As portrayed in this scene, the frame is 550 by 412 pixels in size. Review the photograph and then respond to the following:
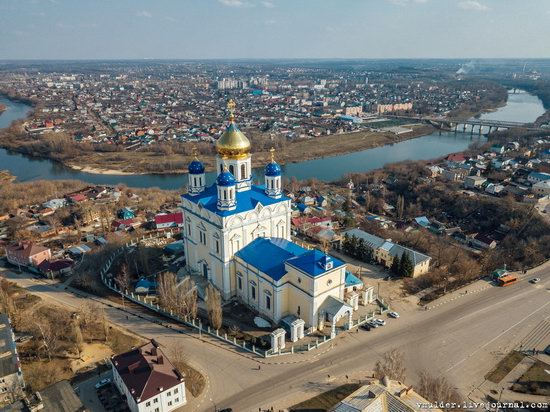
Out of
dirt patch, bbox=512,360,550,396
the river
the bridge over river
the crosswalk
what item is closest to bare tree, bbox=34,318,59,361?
dirt patch, bbox=512,360,550,396

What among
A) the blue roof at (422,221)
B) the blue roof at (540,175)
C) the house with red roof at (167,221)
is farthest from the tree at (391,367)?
the blue roof at (540,175)

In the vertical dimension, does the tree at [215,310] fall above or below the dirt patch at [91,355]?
above

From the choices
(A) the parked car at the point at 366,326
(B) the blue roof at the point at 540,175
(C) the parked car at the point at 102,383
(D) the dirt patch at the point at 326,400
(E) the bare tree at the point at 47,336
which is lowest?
(D) the dirt patch at the point at 326,400

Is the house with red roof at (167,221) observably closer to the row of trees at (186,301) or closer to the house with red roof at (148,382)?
the row of trees at (186,301)

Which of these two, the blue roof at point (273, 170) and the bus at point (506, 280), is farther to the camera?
the bus at point (506, 280)

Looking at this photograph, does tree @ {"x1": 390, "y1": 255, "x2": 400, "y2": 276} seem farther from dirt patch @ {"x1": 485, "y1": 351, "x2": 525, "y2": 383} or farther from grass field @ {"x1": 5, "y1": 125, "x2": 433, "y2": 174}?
grass field @ {"x1": 5, "y1": 125, "x2": 433, "y2": 174}

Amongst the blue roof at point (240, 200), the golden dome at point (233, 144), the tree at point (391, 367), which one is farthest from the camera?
the golden dome at point (233, 144)

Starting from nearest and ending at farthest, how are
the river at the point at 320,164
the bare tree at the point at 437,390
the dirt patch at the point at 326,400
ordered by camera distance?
1. the bare tree at the point at 437,390
2. the dirt patch at the point at 326,400
3. the river at the point at 320,164

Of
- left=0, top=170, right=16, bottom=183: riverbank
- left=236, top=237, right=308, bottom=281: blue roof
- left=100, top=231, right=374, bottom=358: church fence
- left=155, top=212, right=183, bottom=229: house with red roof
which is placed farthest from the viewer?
left=0, top=170, right=16, bottom=183: riverbank
